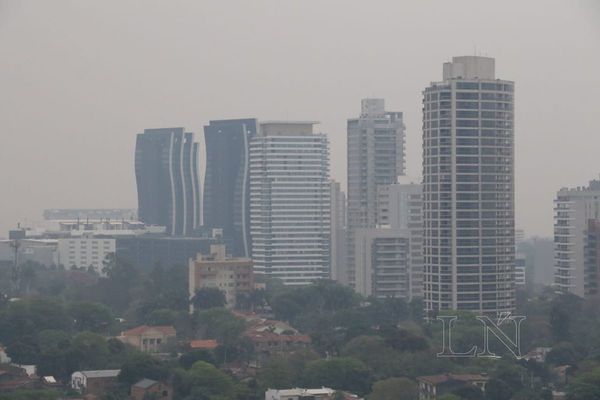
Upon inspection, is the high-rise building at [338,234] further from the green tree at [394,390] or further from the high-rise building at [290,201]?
the green tree at [394,390]

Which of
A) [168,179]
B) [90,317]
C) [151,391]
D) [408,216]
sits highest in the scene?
[168,179]

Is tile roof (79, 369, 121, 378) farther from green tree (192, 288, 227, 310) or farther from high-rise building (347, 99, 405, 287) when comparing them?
high-rise building (347, 99, 405, 287)

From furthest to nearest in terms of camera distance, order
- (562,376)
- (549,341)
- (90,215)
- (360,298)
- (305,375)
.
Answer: (90,215)
(360,298)
(549,341)
(562,376)
(305,375)

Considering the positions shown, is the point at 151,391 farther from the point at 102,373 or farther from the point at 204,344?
the point at 204,344

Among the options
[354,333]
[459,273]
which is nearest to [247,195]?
[459,273]

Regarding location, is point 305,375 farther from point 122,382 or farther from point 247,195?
point 247,195

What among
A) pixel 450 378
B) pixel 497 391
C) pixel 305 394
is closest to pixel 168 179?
pixel 450 378
